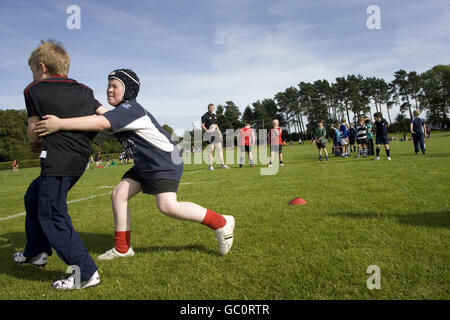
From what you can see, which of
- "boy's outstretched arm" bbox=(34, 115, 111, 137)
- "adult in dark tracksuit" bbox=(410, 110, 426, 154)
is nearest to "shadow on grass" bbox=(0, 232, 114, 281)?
"boy's outstretched arm" bbox=(34, 115, 111, 137)

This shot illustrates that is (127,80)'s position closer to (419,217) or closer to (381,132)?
(419,217)

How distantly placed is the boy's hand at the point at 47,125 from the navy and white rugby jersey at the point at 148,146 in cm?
51

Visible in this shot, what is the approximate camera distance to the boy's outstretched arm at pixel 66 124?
237 centimetres

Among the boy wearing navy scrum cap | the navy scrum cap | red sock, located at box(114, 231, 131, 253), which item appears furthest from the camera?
red sock, located at box(114, 231, 131, 253)

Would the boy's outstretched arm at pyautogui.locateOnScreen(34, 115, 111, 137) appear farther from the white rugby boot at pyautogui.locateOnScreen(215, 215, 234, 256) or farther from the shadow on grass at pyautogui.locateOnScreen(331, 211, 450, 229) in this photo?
the shadow on grass at pyautogui.locateOnScreen(331, 211, 450, 229)

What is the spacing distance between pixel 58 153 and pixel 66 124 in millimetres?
302

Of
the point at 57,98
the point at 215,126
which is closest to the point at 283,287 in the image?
the point at 57,98

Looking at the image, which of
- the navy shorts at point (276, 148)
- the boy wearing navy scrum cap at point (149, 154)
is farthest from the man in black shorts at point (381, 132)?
the boy wearing navy scrum cap at point (149, 154)

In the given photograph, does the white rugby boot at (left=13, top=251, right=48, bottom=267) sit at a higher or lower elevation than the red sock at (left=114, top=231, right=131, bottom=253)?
lower

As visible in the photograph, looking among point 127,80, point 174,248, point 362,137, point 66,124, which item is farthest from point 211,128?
point 66,124

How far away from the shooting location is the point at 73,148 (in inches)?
102

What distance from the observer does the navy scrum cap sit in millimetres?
2953
